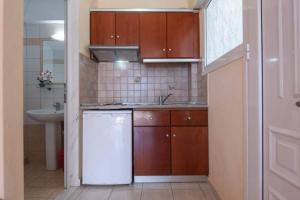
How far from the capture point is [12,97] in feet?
3.96

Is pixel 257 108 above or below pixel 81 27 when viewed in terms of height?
below

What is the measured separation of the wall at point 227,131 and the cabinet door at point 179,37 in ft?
2.42

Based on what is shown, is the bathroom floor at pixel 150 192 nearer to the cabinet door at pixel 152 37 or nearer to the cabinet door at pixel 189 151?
the cabinet door at pixel 189 151

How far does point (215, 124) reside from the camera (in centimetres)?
249

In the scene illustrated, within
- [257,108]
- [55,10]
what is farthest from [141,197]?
[55,10]

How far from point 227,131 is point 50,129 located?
2.33 m

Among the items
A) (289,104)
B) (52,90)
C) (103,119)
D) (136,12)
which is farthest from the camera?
(52,90)

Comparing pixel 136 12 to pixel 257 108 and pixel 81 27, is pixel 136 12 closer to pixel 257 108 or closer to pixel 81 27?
pixel 81 27

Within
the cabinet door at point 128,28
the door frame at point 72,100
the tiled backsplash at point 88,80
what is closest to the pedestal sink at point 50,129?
the tiled backsplash at point 88,80

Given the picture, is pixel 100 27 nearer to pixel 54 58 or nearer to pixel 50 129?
pixel 54 58

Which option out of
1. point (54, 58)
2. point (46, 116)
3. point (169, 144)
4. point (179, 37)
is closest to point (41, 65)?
point (54, 58)

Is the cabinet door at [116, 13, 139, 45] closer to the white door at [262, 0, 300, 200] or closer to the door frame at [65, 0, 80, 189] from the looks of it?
the door frame at [65, 0, 80, 189]

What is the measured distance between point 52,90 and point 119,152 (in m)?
1.72

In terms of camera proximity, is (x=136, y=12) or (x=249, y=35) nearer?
(x=249, y=35)
